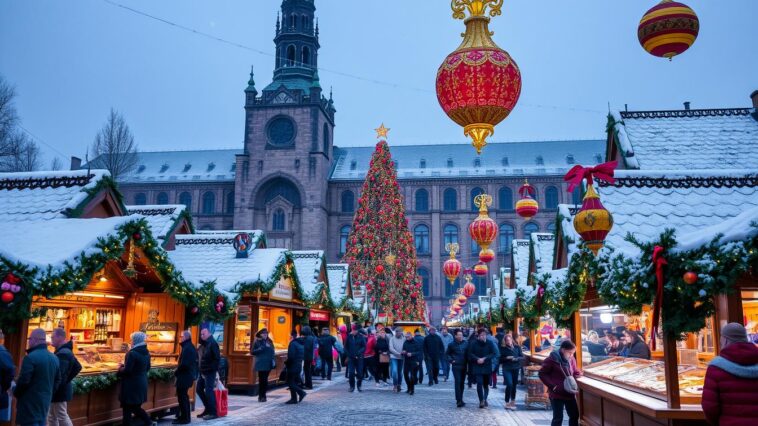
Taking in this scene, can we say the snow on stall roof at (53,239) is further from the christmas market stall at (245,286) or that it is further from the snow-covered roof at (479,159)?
the snow-covered roof at (479,159)

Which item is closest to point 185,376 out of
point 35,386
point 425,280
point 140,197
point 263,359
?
point 263,359

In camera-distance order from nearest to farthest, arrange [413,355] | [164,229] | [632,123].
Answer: [413,355]
[164,229]
[632,123]

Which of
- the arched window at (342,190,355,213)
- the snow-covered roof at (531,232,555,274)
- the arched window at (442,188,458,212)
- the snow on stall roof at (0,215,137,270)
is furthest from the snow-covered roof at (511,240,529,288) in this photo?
the arched window at (442,188,458,212)

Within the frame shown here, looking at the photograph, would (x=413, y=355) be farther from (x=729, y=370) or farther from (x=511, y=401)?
(x=729, y=370)

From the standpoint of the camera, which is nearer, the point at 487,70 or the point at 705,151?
the point at 487,70

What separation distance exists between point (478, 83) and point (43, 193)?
8.39 m

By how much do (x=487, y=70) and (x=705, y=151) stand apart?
38.3ft

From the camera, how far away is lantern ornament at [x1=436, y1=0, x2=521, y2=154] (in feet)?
25.7

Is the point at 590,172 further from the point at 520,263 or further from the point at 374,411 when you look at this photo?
the point at 520,263

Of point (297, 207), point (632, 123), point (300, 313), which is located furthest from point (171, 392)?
point (297, 207)

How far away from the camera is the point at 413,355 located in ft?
52.1

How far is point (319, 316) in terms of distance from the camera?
23594mm

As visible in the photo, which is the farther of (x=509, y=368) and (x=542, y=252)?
(x=542, y=252)

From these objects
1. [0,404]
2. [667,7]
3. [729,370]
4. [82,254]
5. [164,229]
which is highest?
[667,7]
